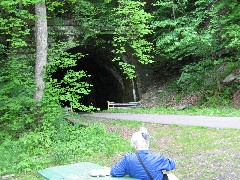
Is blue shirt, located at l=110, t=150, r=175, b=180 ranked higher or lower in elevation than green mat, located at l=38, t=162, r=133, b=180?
higher

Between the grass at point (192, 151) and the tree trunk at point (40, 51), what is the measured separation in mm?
3168

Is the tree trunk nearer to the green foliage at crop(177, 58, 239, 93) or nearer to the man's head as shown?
the man's head

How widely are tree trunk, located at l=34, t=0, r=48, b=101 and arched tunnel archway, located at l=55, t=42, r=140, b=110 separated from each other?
30.1 ft

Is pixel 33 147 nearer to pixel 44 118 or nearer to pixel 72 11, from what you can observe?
pixel 44 118

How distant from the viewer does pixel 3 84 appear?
12078mm

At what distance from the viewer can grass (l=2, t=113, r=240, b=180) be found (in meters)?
7.02

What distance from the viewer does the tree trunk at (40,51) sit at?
12.1 m

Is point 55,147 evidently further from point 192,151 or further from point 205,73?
point 205,73

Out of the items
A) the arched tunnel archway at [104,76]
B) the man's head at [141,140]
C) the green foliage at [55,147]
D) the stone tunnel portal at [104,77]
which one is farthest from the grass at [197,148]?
the stone tunnel portal at [104,77]

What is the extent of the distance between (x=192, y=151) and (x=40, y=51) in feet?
22.0

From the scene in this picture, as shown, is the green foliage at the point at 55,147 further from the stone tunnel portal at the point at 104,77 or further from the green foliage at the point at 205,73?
the stone tunnel portal at the point at 104,77

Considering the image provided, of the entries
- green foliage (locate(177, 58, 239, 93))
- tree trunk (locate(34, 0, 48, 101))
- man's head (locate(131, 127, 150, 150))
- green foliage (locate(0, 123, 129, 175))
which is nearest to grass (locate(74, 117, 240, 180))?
green foliage (locate(0, 123, 129, 175))

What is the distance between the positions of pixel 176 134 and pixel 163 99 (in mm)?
10618

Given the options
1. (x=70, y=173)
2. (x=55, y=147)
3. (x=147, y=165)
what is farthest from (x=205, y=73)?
(x=147, y=165)
